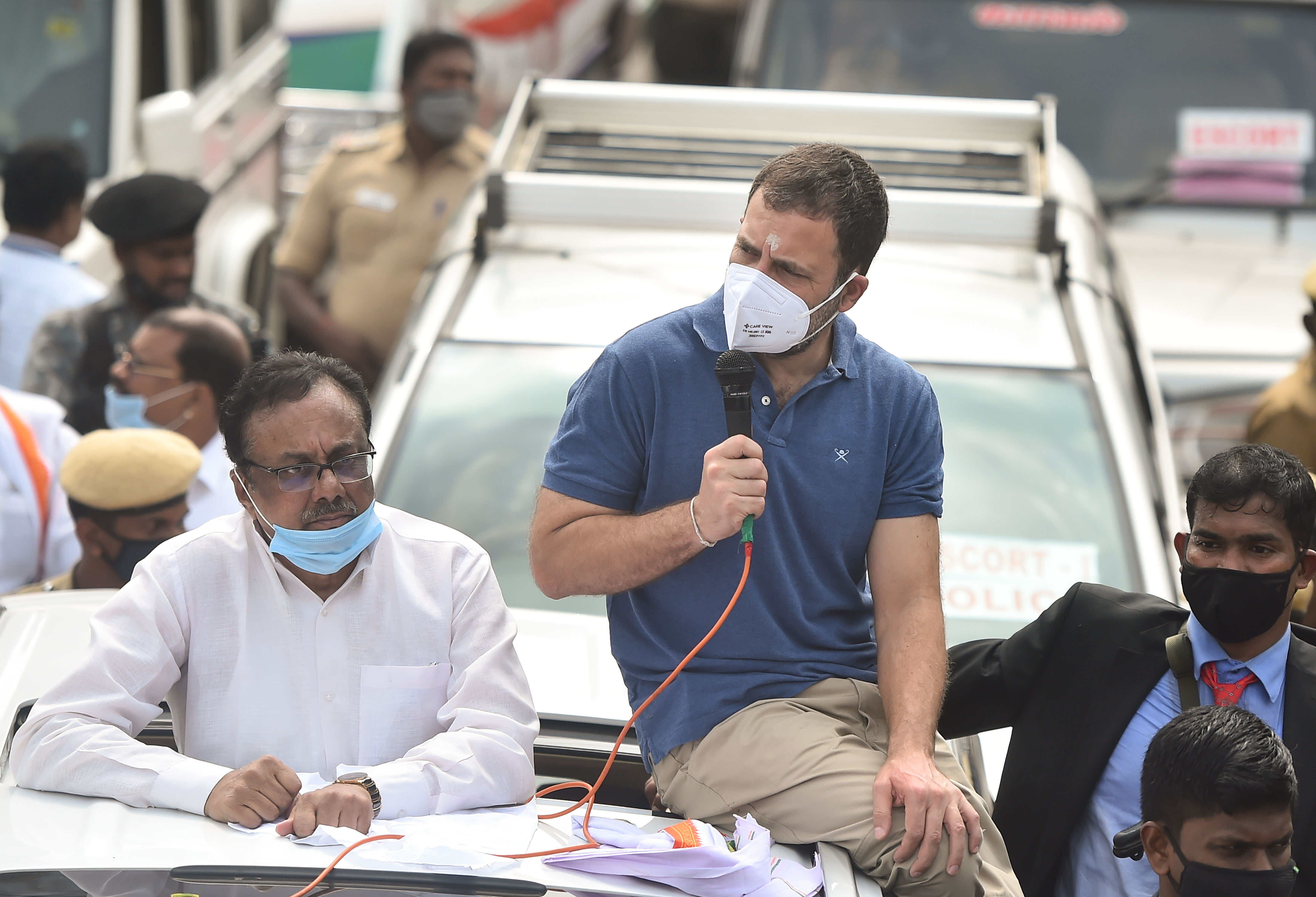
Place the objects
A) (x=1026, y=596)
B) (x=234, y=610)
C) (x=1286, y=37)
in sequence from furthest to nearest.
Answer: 1. (x=1286, y=37)
2. (x=1026, y=596)
3. (x=234, y=610)

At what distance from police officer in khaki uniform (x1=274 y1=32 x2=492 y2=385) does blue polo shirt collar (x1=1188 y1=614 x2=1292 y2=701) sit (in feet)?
13.3

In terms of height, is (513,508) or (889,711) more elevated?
(889,711)

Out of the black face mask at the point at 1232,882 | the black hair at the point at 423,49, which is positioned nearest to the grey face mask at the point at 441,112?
the black hair at the point at 423,49

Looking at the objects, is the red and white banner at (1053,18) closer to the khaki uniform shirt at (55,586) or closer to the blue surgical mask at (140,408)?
the blue surgical mask at (140,408)

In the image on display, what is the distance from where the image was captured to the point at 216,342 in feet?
16.0

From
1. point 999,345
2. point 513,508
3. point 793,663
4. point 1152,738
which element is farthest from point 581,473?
point 999,345

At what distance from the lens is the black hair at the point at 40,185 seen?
601 centimetres

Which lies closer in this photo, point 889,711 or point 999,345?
point 889,711

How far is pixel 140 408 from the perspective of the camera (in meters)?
4.87

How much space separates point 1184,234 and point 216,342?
4.50 metres

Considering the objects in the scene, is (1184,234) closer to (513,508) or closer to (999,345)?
(999,345)

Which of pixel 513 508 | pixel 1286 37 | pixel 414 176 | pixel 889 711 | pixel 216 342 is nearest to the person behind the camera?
pixel 889 711

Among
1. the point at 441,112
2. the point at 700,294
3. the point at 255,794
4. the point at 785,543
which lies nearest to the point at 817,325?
the point at 785,543

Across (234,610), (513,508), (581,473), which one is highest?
(581,473)
